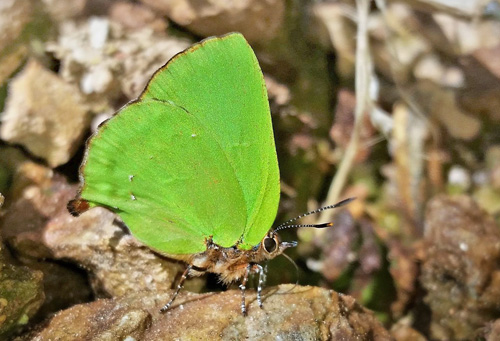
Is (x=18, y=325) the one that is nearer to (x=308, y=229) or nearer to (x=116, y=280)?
(x=116, y=280)

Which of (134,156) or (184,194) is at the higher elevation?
(134,156)

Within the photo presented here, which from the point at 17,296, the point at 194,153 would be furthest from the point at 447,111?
the point at 17,296

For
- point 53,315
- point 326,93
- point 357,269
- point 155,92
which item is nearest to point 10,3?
point 155,92

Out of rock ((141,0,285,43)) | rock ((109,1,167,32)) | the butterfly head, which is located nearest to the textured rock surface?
the butterfly head

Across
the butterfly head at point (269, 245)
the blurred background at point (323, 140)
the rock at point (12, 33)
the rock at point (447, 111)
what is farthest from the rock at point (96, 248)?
the rock at point (447, 111)

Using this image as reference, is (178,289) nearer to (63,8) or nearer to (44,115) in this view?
(44,115)

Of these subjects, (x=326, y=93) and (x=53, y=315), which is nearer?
(x=53, y=315)

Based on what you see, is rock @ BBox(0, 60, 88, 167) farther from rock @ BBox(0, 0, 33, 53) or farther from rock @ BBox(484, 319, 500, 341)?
rock @ BBox(484, 319, 500, 341)
